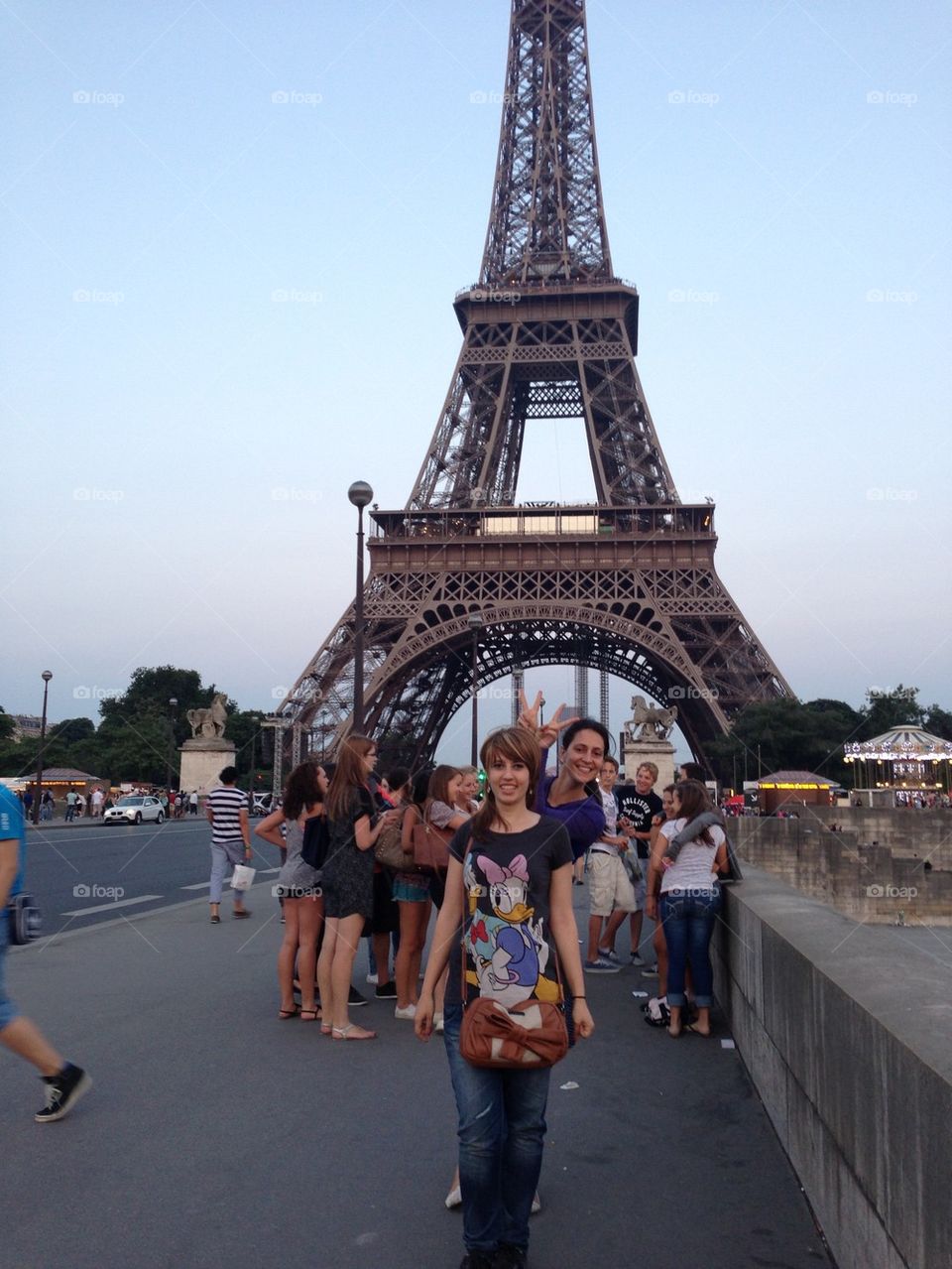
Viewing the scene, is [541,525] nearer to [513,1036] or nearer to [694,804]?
[694,804]

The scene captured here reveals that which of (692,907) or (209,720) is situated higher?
(209,720)

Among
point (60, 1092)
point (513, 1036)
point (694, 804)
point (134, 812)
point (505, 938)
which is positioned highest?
point (694, 804)

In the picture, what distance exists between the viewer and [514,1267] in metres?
3.65

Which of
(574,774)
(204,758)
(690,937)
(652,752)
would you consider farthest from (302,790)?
(204,758)

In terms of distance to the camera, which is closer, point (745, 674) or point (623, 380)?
point (745, 674)

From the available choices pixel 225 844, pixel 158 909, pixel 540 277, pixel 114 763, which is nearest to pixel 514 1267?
pixel 225 844

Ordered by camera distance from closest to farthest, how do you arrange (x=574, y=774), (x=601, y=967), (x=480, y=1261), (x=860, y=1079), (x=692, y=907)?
(x=860, y=1079), (x=480, y=1261), (x=574, y=774), (x=692, y=907), (x=601, y=967)

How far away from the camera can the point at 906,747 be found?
42.1 meters

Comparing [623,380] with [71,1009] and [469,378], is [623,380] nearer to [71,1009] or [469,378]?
[469,378]

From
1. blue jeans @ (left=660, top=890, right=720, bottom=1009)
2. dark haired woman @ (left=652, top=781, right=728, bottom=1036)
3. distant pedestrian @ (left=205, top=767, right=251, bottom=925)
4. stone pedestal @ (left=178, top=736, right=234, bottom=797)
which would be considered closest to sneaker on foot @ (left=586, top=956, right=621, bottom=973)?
dark haired woman @ (left=652, top=781, right=728, bottom=1036)

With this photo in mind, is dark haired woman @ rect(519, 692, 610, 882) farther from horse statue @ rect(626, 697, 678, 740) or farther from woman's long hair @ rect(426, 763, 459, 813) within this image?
Answer: horse statue @ rect(626, 697, 678, 740)

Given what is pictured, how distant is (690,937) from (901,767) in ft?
162

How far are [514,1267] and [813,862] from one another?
2384cm

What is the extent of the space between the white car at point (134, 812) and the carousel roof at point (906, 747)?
2726 centimetres
